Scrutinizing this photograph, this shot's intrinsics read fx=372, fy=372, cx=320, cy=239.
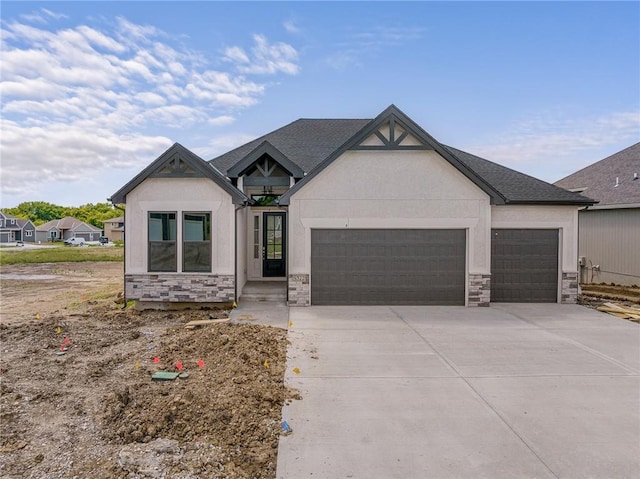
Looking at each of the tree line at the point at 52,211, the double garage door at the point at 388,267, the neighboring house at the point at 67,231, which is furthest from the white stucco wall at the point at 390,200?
the tree line at the point at 52,211

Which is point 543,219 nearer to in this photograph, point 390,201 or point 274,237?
point 390,201

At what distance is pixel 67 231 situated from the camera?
77.5 meters

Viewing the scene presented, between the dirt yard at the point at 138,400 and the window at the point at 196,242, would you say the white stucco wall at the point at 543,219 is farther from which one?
the window at the point at 196,242

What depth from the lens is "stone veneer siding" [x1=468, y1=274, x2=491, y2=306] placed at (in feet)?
35.0

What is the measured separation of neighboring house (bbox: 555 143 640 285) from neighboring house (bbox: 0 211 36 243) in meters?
86.1

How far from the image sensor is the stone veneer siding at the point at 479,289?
10.7 metres

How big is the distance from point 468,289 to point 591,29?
11.1 m

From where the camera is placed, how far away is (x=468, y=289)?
10719mm

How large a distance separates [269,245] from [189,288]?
148 inches

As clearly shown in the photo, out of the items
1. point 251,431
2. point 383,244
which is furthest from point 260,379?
point 383,244

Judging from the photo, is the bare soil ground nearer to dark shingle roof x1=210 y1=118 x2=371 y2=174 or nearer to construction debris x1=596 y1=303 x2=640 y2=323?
construction debris x1=596 y1=303 x2=640 y2=323

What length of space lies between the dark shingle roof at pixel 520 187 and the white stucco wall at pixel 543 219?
0.27 m

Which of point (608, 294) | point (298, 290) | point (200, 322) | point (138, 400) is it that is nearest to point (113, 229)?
point (298, 290)

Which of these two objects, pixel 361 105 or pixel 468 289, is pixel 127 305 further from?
pixel 361 105
